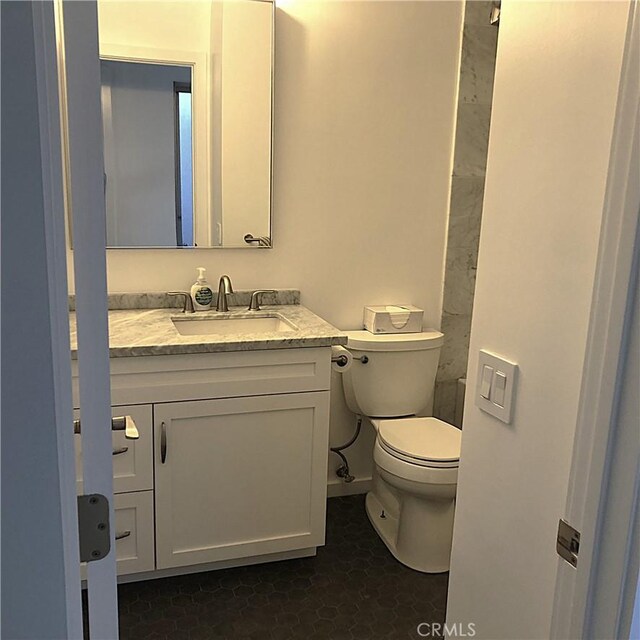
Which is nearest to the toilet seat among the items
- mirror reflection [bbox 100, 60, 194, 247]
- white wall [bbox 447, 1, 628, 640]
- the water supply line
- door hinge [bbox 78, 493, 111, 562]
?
the water supply line

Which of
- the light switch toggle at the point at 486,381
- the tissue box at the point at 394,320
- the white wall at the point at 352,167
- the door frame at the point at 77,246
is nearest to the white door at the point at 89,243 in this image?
the door frame at the point at 77,246

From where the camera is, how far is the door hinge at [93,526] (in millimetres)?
679

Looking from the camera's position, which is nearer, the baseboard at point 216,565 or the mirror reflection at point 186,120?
the baseboard at point 216,565

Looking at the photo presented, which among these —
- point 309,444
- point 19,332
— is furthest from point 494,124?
point 309,444

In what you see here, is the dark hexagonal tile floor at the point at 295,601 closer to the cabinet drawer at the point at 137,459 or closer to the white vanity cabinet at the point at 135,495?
the white vanity cabinet at the point at 135,495

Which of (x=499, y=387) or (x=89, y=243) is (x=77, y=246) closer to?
(x=89, y=243)

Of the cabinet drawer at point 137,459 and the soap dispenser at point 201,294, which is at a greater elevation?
the soap dispenser at point 201,294

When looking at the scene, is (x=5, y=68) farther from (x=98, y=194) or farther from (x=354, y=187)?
(x=354, y=187)

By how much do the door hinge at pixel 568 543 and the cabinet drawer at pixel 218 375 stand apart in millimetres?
1184

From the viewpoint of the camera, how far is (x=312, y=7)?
91.5 inches

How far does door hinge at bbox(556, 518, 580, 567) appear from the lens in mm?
914

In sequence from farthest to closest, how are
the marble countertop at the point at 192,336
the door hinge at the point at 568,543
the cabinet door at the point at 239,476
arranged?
the cabinet door at the point at 239,476 → the marble countertop at the point at 192,336 → the door hinge at the point at 568,543

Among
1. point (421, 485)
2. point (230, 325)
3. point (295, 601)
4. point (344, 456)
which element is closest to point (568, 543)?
point (421, 485)

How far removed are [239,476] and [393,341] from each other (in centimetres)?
78
